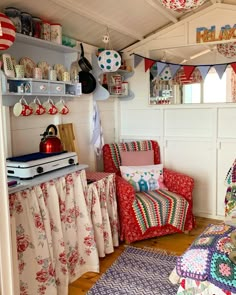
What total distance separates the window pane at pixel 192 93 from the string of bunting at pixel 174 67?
0.41 feet

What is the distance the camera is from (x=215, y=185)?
3.59 m

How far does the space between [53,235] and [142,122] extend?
80.4 inches

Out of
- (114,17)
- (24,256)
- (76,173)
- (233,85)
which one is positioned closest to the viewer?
(24,256)

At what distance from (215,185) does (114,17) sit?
6.92 feet

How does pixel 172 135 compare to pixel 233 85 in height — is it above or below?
below

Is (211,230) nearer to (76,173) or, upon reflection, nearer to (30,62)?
(76,173)

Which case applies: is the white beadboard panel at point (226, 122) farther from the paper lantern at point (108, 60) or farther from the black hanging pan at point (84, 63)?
the black hanging pan at point (84, 63)

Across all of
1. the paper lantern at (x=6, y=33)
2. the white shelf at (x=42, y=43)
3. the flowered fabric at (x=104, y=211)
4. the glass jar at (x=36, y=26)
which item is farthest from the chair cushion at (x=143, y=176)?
the paper lantern at (x=6, y=33)

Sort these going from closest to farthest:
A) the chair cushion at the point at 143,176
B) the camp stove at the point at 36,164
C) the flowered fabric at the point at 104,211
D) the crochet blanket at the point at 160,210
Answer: the camp stove at the point at 36,164 < the flowered fabric at the point at 104,211 < the crochet blanket at the point at 160,210 < the chair cushion at the point at 143,176

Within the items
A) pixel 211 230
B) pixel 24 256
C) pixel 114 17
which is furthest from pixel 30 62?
pixel 211 230

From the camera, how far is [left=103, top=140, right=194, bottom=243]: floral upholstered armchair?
2.93 m

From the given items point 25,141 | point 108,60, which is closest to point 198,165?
point 108,60

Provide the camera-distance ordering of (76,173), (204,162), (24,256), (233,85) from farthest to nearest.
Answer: (204,162)
(233,85)
(76,173)
(24,256)

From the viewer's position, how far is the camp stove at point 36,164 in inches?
82.0
